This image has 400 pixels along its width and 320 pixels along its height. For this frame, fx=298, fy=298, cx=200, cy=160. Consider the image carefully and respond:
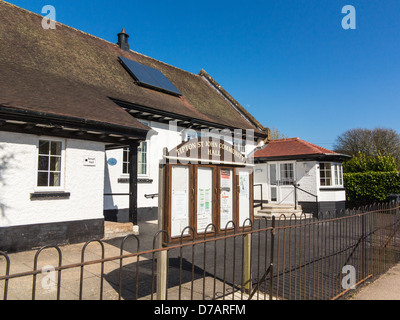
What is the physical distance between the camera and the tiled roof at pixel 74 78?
8220 millimetres

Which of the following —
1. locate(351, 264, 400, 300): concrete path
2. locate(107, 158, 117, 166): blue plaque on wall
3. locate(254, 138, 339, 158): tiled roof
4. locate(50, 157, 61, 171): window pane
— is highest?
locate(254, 138, 339, 158): tiled roof

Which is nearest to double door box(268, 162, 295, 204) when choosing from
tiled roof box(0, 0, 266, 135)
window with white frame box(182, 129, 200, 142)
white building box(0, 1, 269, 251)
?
tiled roof box(0, 0, 266, 135)

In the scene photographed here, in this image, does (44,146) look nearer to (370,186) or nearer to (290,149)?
(290,149)

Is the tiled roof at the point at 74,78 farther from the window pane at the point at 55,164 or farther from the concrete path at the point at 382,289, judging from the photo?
the concrete path at the point at 382,289

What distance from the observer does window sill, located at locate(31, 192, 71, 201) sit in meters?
7.44

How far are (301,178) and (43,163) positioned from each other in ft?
44.1

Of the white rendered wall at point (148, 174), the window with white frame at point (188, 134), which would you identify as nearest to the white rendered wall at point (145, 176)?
the white rendered wall at point (148, 174)

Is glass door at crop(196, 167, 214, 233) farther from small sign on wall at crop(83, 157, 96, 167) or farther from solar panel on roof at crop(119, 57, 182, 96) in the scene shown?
solar panel on roof at crop(119, 57, 182, 96)

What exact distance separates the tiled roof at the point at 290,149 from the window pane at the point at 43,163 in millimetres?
12609

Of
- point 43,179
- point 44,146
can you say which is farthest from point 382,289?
point 44,146

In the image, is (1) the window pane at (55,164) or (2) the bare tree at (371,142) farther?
(2) the bare tree at (371,142)

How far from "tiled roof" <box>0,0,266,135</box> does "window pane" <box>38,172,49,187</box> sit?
172cm
